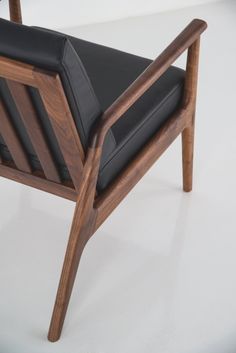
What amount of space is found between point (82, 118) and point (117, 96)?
12.5 inches

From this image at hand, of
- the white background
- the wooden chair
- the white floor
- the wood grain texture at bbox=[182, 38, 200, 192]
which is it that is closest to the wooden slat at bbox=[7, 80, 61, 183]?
the wooden chair

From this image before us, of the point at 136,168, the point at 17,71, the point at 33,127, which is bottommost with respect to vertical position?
the point at 136,168

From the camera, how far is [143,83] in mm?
1379

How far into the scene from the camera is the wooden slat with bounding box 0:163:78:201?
1.50 metres

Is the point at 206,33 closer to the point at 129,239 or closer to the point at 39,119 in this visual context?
the point at 129,239

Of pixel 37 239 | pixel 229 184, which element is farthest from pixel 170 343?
pixel 229 184

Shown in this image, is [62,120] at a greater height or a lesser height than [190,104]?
greater

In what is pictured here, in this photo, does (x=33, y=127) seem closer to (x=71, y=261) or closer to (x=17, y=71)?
(x=17, y=71)

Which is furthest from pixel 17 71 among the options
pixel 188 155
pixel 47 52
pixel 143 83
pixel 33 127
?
pixel 188 155

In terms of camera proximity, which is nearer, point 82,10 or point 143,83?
point 143,83

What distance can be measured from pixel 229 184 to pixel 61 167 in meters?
0.64

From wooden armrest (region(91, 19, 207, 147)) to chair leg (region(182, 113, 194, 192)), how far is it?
299 mm

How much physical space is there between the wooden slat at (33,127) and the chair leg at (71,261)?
119mm

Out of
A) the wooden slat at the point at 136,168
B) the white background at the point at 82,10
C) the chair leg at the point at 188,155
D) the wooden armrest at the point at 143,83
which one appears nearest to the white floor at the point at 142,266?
the chair leg at the point at 188,155
